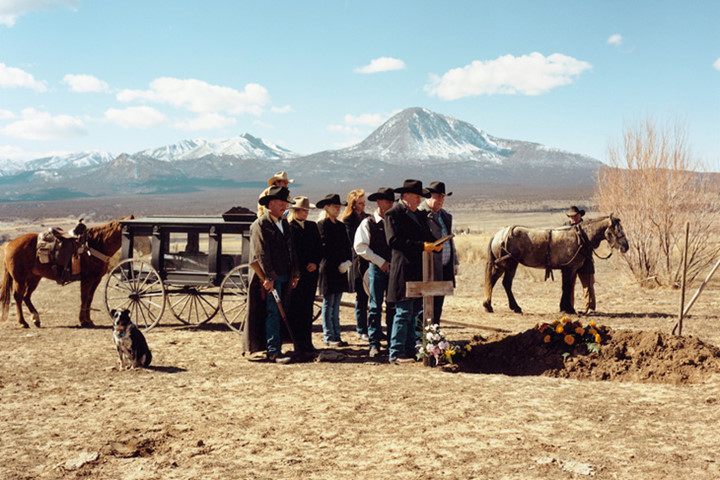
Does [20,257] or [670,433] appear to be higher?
[20,257]

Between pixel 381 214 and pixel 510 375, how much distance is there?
2271mm

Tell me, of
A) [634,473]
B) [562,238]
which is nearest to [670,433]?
[634,473]

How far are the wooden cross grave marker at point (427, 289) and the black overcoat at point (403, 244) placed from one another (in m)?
0.09

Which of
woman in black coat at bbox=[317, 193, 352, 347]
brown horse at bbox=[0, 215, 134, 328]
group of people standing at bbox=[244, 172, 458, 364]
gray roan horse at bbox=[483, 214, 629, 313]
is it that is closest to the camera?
group of people standing at bbox=[244, 172, 458, 364]

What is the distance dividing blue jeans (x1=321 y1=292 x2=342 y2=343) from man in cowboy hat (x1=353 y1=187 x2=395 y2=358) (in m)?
0.70

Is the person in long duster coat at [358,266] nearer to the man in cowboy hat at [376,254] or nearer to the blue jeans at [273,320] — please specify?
the man in cowboy hat at [376,254]

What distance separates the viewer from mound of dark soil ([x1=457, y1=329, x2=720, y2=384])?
620 cm

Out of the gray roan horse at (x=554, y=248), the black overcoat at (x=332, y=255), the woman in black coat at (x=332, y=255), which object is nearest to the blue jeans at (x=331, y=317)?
the woman in black coat at (x=332, y=255)

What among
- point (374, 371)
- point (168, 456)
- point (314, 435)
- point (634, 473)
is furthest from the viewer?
point (374, 371)

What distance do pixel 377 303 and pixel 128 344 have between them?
2789mm

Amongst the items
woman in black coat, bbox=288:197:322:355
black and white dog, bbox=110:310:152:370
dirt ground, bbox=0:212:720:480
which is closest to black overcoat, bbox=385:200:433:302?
dirt ground, bbox=0:212:720:480

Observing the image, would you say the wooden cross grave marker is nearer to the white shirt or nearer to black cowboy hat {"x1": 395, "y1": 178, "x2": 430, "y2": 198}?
the white shirt

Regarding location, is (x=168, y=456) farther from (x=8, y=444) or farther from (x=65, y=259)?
(x=65, y=259)

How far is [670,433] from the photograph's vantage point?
4.67 metres
